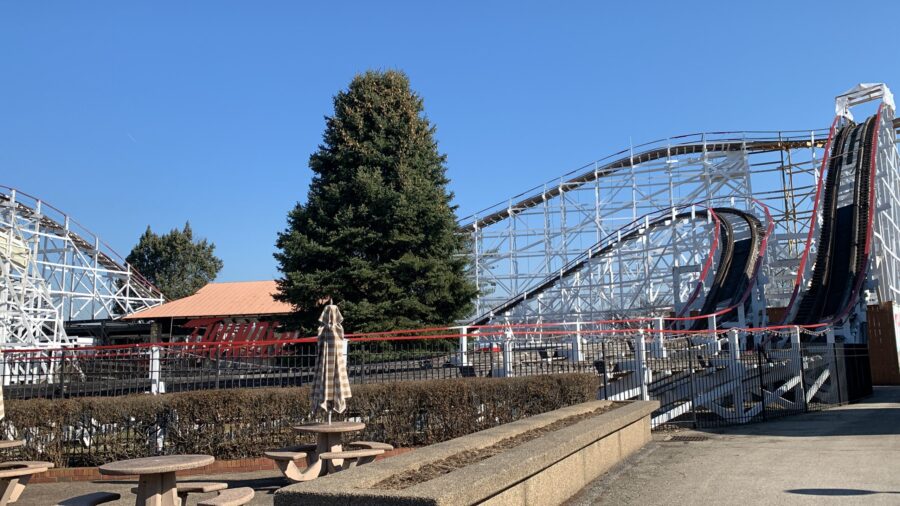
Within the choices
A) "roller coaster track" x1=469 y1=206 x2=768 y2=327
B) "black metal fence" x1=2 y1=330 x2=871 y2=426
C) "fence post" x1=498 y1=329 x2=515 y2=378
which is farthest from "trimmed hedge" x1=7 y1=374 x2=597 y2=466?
"roller coaster track" x1=469 y1=206 x2=768 y2=327

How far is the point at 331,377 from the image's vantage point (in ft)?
25.1

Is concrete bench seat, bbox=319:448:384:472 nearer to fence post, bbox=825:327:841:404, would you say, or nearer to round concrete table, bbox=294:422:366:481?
round concrete table, bbox=294:422:366:481

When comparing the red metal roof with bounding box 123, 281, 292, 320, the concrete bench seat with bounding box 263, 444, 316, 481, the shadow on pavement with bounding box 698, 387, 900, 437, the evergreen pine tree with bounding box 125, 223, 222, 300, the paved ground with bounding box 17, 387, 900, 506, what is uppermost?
the evergreen pine tree with bounding box 125, 223, 222, 300

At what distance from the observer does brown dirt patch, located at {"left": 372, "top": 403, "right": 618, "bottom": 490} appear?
429 cm

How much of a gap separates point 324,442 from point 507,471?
3.25m

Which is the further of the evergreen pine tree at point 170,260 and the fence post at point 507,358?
the evergreen pine tree at point 170,260

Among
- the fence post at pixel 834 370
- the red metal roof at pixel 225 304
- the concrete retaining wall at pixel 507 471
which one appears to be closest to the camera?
the concrete retaining wall at pixel 507 471

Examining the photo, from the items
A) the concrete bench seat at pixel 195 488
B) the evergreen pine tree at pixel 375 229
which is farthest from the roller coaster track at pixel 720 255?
the concrete bench seat at pixel 195 488

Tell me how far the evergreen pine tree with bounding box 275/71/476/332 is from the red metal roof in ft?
50.2

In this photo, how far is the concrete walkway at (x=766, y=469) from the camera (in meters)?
5.95

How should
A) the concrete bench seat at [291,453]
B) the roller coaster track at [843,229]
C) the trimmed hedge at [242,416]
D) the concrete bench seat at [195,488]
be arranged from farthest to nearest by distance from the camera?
the roller coaster track at [843,229], the trimmed hedge at [242,416], the concrete bench seat at [291,453], the concrete bench seat at [195,488]

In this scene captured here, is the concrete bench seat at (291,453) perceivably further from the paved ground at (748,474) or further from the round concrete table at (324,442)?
the paved ground at (748,474)

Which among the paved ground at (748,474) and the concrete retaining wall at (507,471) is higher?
the concrete retaining wall at (507,471)

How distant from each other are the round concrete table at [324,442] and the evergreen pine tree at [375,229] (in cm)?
994
